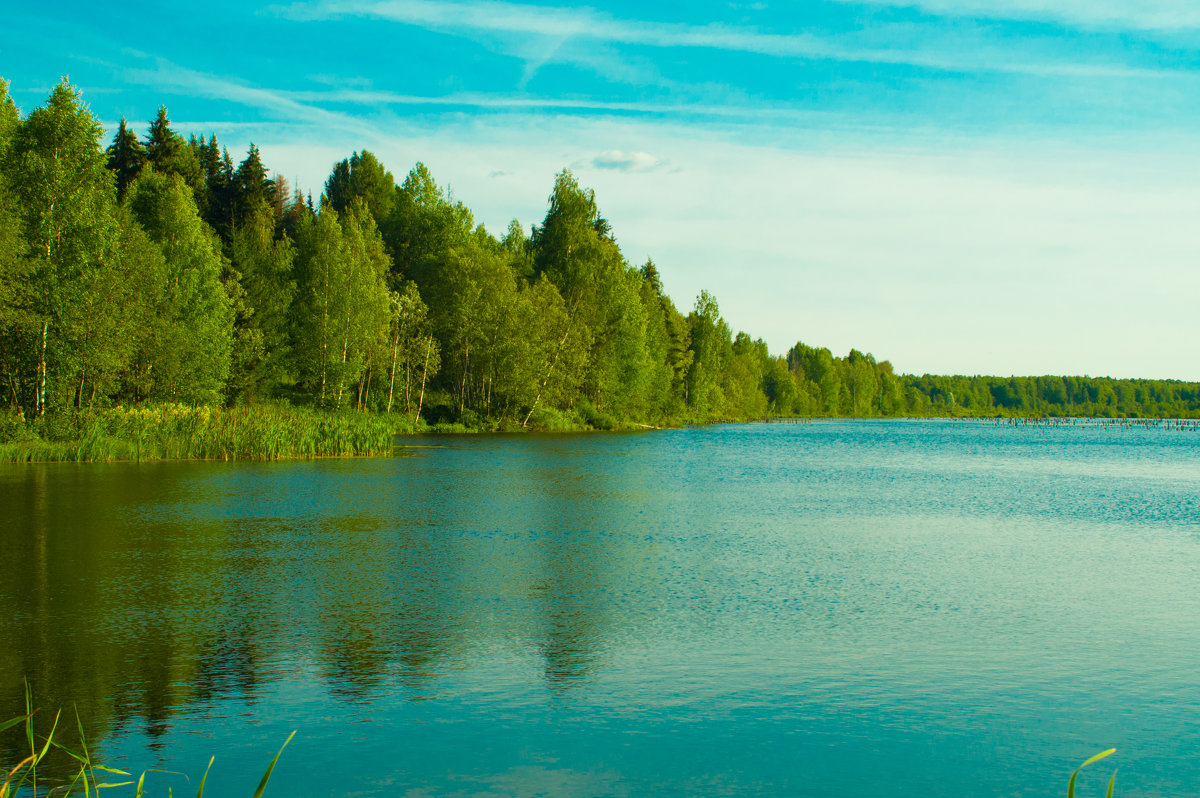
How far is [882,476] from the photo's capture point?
1340 inches

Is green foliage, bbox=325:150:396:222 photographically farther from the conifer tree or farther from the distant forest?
the conifer tree

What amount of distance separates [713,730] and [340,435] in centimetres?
3197

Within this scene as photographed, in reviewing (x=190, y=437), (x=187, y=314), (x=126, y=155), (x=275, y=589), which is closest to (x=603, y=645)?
(x=275, y=589)

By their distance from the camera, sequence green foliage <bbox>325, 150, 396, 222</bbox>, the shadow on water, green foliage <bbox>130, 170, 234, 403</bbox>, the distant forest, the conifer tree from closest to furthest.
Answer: the shadow on water → the distant forest → green foliage <bbox>130, 170, 234, 403</bbox> → the conifer tree → green foliage <bbox>325, 150, 396, 222</bbox>

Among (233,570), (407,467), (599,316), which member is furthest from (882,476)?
(599,316)

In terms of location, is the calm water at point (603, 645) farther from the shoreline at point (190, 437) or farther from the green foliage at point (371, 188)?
the green foliage at point (371, 188)

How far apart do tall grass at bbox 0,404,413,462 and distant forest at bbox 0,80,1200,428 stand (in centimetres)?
140

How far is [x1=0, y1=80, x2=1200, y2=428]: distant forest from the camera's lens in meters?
32.2

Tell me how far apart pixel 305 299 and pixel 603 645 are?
161ft

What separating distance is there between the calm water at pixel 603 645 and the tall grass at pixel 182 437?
433 inches

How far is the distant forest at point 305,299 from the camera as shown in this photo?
32.2 m

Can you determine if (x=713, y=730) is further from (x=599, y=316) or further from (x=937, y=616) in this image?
(x=599, y=316)

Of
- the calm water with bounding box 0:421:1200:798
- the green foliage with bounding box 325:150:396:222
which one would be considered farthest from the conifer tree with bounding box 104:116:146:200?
the calm water with bounding box 0:421:1200:798

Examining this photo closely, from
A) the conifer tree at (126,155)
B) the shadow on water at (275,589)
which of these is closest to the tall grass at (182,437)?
the shadow on water at (275,589)
